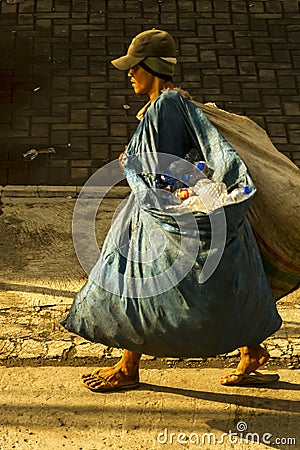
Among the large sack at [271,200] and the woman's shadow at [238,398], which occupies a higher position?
the large sack at [271,200]

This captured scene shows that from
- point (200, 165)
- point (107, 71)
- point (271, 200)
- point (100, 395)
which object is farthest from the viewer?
point (107, 71)

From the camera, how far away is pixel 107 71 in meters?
10.6

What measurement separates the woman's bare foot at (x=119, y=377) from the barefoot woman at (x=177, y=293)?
0.38m

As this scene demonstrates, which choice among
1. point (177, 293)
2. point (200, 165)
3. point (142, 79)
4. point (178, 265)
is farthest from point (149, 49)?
point (177, 293)

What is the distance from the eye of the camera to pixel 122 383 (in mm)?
6410

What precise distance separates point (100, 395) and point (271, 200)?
1.63 metres

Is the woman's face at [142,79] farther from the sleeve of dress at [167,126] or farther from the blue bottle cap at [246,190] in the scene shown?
the blue bottle cap at [246,190]

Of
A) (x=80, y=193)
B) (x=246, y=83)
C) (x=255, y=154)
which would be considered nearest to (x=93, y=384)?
(x=255, y=154)

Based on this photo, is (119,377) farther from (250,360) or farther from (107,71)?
(107,71)

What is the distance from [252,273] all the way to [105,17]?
6378 millimetres

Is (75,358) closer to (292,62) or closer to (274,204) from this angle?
(274,204)

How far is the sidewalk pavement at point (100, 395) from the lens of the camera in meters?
6.05

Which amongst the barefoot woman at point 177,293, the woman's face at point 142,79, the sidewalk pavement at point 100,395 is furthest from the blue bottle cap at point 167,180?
the sidewalk pavement at point 100,395

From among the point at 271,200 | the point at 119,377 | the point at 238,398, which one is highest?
the point at 271,200
